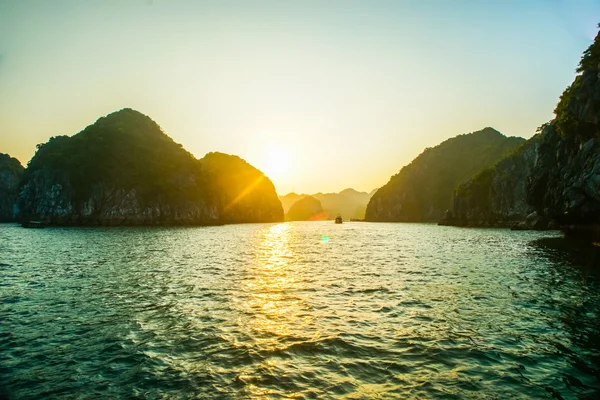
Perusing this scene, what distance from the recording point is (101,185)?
162 meters

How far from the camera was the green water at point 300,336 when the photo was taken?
35.4 ft

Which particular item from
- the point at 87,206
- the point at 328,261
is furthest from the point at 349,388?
the point at 87,206

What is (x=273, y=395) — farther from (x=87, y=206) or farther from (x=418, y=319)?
(x=87, y=206)

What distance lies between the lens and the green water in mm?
10797

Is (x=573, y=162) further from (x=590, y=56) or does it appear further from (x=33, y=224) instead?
(x=33, y=224)

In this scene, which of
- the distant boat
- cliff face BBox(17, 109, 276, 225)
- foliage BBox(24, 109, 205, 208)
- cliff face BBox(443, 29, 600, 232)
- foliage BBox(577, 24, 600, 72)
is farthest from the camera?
foliage BBox(24, 109, 205, 208)

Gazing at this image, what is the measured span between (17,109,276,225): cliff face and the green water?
5764 inches

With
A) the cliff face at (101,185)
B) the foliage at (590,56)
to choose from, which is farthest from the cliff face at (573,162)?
the cliff face at (101,185)

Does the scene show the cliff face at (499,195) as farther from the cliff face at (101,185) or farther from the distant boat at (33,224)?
the distant boat at (33,224)

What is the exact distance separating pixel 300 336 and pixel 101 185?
177 metres

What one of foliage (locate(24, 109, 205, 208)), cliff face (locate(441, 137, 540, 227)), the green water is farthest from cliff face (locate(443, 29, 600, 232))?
foliage (locate(24, 109, 205, 208))

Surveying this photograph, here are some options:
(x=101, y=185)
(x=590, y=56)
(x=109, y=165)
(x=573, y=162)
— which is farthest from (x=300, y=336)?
(x=109, y=165)

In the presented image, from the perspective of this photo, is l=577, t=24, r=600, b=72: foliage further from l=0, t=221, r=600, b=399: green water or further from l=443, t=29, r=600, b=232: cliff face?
l=0, t=221, r=600, b=399: green water

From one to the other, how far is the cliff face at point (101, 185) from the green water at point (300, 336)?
480 feet
